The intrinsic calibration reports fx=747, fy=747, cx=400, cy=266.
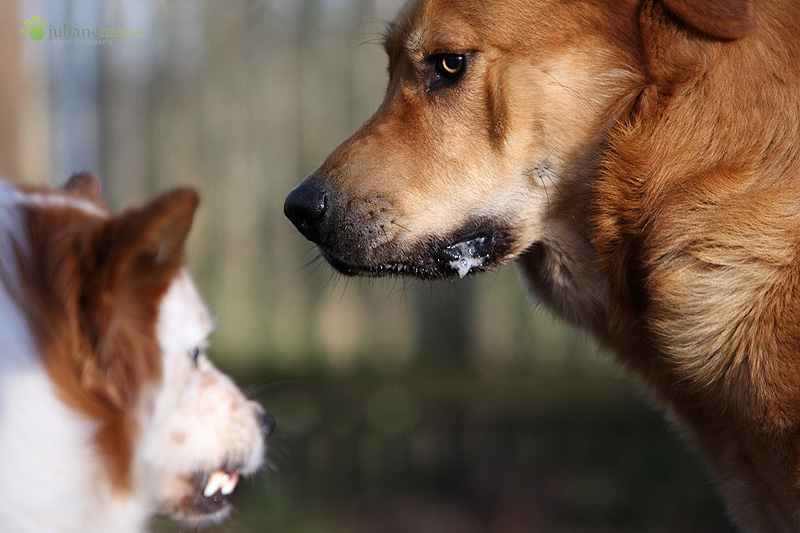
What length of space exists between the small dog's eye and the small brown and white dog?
120 cm

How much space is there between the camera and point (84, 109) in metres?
4.80

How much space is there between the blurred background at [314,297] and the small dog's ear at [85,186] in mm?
2468

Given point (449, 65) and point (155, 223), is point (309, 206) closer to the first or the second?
point (449, 65)

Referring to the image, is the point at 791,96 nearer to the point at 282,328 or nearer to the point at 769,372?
the point at 769,372

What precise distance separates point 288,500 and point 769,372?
3073 millimetres

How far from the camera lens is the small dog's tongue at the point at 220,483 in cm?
205

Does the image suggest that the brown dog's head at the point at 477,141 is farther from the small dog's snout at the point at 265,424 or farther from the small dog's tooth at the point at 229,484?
the small dog's tooth at the point at 229,484

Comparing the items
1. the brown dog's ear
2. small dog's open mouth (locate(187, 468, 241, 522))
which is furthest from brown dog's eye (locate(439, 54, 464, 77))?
small dog's open mouth (locate(187, 468, 241, 522))

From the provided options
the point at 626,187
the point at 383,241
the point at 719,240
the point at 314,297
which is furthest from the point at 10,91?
the point at 719,240

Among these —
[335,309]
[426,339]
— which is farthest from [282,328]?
[426,339]

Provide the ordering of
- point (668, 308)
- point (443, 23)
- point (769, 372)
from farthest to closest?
1. point (443, 23)
2. point (668, 308)
3. point (769, 372)

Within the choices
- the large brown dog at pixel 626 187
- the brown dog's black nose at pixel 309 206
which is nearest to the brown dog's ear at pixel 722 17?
the large brown dog at pixel 626 187

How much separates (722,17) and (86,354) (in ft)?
6.36

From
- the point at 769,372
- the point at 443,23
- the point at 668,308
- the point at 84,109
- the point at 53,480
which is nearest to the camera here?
the point at 53,480
